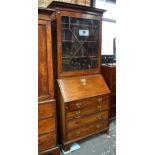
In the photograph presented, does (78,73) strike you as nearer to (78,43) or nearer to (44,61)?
(78,43)

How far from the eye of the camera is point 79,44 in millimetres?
2285

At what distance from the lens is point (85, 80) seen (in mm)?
2262

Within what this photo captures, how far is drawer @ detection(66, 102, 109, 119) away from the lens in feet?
6.61

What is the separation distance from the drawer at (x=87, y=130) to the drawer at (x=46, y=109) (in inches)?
17.3

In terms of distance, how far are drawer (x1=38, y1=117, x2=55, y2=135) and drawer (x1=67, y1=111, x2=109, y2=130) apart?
239 mm

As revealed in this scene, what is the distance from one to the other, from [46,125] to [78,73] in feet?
2.79

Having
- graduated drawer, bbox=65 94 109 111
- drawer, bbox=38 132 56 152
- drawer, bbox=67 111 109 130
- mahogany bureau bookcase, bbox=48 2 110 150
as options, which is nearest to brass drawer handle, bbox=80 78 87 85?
mahogany bureau bookcase, bbox=48 2 110 150
